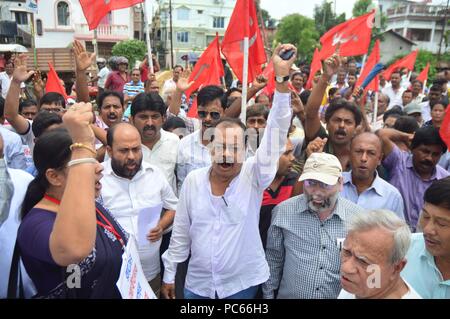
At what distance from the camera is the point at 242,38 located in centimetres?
381

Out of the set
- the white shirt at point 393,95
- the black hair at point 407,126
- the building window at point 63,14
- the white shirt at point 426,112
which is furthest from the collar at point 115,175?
the building window at point 63,14

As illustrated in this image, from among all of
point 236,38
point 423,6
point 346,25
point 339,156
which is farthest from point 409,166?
point 423,6

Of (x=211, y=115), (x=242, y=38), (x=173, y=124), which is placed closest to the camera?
(x=211, y=115)

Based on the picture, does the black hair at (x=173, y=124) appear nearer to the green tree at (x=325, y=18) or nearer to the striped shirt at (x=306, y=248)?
the striped shirt at (x=306, y=248)

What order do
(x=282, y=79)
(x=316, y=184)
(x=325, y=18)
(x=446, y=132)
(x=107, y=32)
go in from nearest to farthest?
(x=282, y=79) < (x=316, y=184) < (x=446, y=132) < (x=107, y=32) < (x=325, y=18)

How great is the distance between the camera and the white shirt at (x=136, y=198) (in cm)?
257

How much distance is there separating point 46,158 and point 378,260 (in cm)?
147

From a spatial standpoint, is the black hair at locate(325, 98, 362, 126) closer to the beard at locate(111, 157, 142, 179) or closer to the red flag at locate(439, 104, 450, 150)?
the red flag at locate(439, 104, 450, 150)

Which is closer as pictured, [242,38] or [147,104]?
[147,104]

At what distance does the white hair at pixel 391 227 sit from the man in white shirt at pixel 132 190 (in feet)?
4.83

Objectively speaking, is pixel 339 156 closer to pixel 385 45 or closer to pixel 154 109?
pixel 154 109

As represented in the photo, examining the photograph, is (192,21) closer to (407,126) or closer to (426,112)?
(426,112)

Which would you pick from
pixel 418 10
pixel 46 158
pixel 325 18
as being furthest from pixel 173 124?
pixel 325 18
